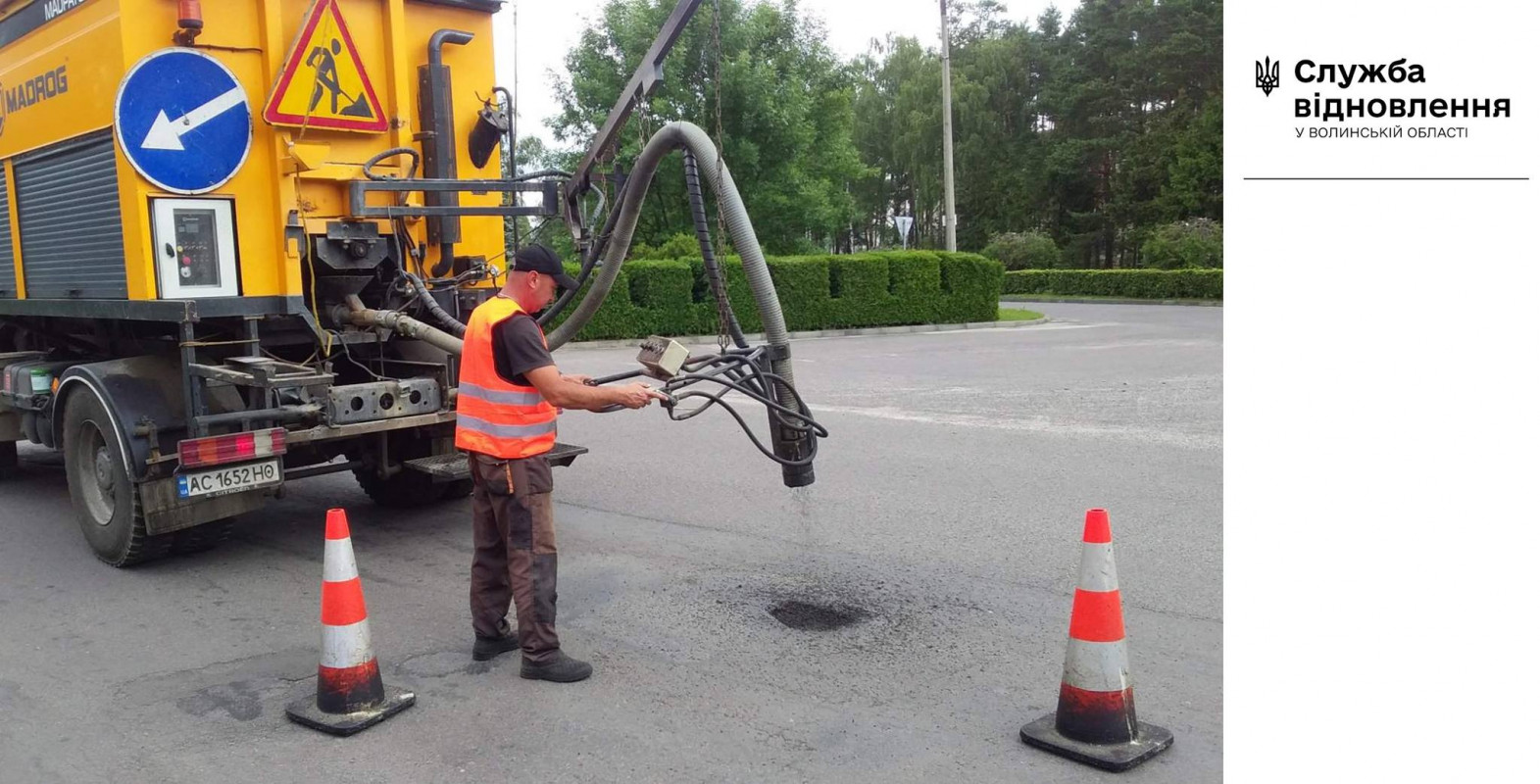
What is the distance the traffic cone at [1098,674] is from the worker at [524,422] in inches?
68.5

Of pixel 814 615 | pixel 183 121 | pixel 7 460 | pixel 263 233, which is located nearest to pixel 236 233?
pixel 263 233

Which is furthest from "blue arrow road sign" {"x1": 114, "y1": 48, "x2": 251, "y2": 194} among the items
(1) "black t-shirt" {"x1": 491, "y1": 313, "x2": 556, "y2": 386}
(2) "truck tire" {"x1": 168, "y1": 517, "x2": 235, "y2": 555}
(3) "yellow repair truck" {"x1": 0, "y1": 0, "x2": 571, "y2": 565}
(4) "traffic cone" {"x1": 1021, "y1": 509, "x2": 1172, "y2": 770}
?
(4) "traffic cone" {"x1": 1021, "y1": 509, "x2": 1172, "y2": 770}

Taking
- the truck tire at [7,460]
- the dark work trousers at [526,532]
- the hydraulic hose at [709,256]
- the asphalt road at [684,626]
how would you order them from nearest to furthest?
the asphalt road at [684,626], the dark work trousers at [526,532], the hydraulic hose at [709,256], the truck tire at [7,460]

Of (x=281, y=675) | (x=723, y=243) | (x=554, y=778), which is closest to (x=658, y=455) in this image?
(x=723, y=243)

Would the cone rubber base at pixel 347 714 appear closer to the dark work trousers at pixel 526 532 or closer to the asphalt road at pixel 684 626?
the asphalt road at pixel 684 626

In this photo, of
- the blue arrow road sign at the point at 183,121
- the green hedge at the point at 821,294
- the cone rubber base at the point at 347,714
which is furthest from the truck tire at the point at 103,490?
the green hedge at the point at 821,294

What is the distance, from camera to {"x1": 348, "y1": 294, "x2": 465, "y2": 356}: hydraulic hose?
20.7 feet

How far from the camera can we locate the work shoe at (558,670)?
4453 mm

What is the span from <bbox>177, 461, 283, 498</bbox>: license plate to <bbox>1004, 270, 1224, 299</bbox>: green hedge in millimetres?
32513

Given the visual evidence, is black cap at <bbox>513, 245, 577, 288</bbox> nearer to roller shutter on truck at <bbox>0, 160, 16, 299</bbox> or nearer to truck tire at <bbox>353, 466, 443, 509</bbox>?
truck tire at <bbox>353, 466, 443, 509</bbox>

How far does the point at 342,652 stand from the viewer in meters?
4.07

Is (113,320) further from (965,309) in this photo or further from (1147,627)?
(965,309)

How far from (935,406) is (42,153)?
7.99 m

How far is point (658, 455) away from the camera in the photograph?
9.24 meters
